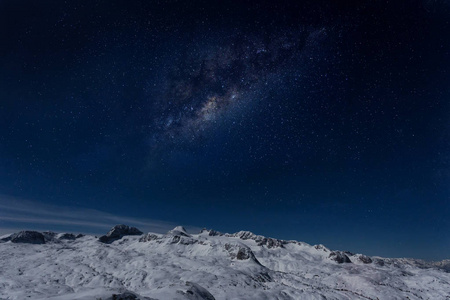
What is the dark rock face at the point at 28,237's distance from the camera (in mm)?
171375

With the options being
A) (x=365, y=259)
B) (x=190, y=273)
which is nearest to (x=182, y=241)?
(x=190, y=273)

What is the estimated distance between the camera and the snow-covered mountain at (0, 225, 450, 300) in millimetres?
74188

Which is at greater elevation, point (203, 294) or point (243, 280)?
point (203, 294)

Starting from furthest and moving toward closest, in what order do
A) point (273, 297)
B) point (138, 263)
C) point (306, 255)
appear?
point (306, 255), point (138, 263), point (273, 297)

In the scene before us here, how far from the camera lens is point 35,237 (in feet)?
580

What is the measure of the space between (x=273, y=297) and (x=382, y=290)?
2778 inches

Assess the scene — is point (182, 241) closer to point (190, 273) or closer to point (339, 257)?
point (190, 273)

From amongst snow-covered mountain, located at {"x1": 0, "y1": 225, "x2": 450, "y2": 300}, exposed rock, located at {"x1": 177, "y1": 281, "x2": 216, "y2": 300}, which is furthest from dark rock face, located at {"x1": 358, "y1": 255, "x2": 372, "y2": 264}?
exposed rock, located at {"x1": 177, "y1": 281, "x2": 216, "y2": 300}

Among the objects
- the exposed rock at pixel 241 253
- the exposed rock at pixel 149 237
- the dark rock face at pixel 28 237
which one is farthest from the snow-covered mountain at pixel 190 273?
the exposed rock at pixel 241 253

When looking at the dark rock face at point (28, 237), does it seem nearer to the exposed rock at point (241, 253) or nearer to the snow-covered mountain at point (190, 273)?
the snow-covered mountain at point (190, 273)

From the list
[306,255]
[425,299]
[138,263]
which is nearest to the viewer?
[425,299]

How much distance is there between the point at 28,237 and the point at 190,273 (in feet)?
521

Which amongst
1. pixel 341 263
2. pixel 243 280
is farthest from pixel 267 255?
pixel 243 280

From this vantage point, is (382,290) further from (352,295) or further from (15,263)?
(15,263)
